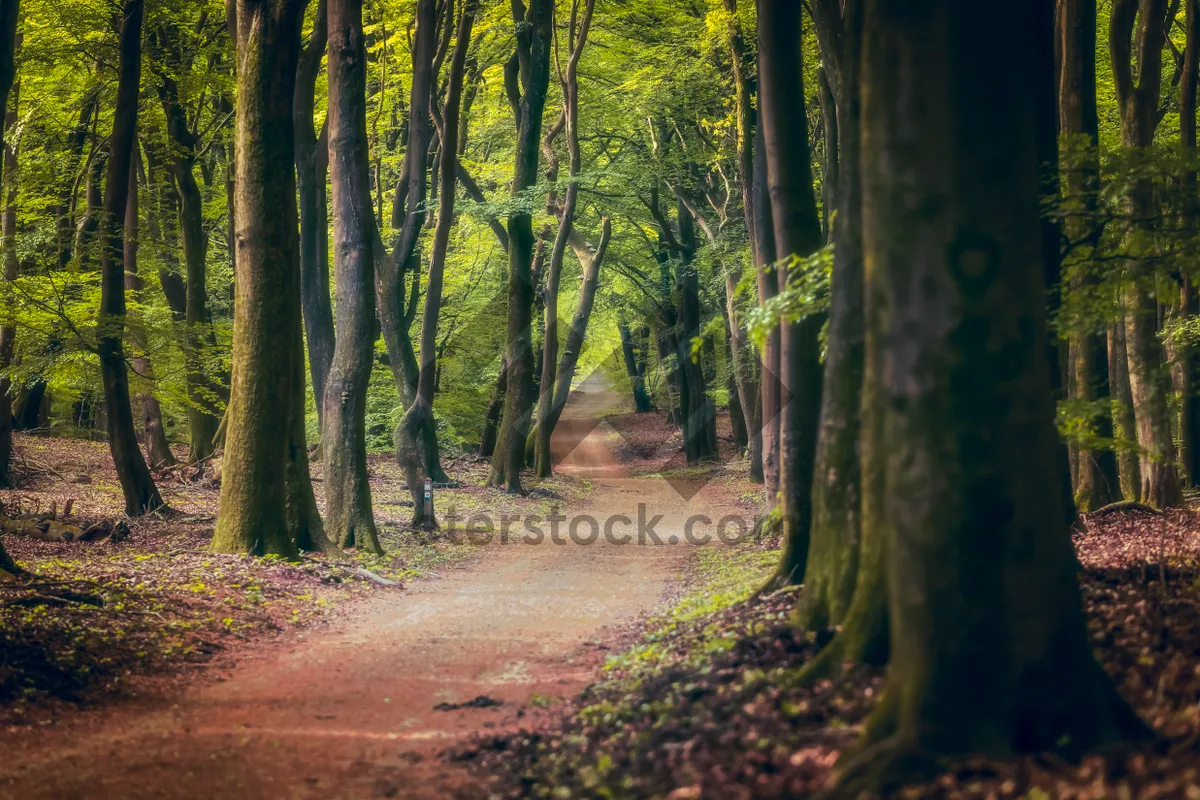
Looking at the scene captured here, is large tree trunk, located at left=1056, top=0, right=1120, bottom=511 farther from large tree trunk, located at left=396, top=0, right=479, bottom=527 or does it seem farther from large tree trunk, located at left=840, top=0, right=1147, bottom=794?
large tree trunk, located at left=396, top=0, right=479, bottom=527

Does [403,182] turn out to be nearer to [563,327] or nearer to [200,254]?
[200,254]

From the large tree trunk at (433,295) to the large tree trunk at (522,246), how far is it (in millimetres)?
2681

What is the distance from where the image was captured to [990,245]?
4438 mm

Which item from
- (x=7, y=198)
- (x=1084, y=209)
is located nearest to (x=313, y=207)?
(x=7, y=198)

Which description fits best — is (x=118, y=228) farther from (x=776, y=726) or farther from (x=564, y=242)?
(x=776, y=726)

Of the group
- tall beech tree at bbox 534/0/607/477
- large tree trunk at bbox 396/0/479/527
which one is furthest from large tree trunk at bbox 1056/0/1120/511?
tall beech tree at bbox 534/0/607/477

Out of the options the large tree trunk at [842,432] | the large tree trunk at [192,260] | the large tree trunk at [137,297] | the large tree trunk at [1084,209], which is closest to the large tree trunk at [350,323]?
the large tree trunk at [192,260]

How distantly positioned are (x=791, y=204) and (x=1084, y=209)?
3.96 metres

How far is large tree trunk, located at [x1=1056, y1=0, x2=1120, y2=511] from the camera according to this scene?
768 cm

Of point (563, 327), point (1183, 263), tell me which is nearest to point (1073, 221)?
point (1183, 263)

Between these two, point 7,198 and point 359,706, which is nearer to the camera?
point 359,706

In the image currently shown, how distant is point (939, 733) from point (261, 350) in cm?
1037

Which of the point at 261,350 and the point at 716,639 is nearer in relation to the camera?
the point at 716,639

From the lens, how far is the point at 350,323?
1455 cm
